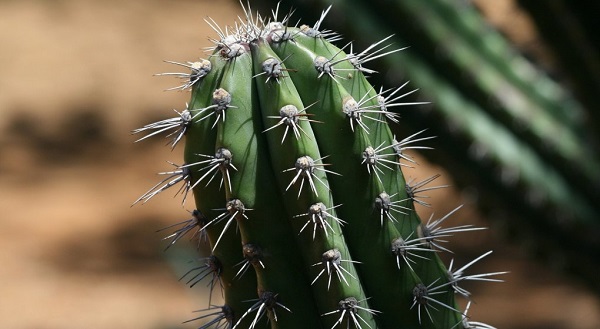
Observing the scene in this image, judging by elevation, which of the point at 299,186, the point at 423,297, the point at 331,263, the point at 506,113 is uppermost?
the point at 506,113

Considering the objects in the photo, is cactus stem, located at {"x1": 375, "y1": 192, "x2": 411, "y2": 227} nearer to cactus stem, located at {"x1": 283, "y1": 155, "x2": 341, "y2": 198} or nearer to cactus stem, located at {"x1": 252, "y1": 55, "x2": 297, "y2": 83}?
cactus stem, located at {"x1": 283, "y1": 155, "x2": 341, "y2": 198}

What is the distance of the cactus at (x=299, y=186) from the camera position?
5.11 feet

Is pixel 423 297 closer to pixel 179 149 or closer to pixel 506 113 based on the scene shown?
pixel 506 113

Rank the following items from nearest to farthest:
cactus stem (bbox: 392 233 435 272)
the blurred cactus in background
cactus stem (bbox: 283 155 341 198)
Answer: cactus stem (bbox: 283 155 341 198)
cactus stem (bbox: 392 233 435 272)
the blurred cactus in background

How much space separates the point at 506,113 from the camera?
3.78 metres

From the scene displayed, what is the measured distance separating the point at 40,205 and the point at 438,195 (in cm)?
335

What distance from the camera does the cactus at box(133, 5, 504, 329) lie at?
156cm

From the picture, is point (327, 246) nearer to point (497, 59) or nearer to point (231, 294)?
point (231, 294)

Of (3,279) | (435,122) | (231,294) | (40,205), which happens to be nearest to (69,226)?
(40,205)

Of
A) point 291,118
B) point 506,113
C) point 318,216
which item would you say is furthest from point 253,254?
point 506,113

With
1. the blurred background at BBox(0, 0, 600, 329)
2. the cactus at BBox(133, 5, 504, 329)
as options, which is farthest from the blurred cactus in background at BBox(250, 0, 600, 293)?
the cactus at BBox(133, 5, 504, 329)

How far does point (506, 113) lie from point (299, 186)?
242cm

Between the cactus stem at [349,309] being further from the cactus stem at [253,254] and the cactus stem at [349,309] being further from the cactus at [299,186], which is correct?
the cactus stem at [253,254]

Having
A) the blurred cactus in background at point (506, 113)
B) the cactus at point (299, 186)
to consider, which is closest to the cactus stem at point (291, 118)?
the cactus at point (299, 186)
